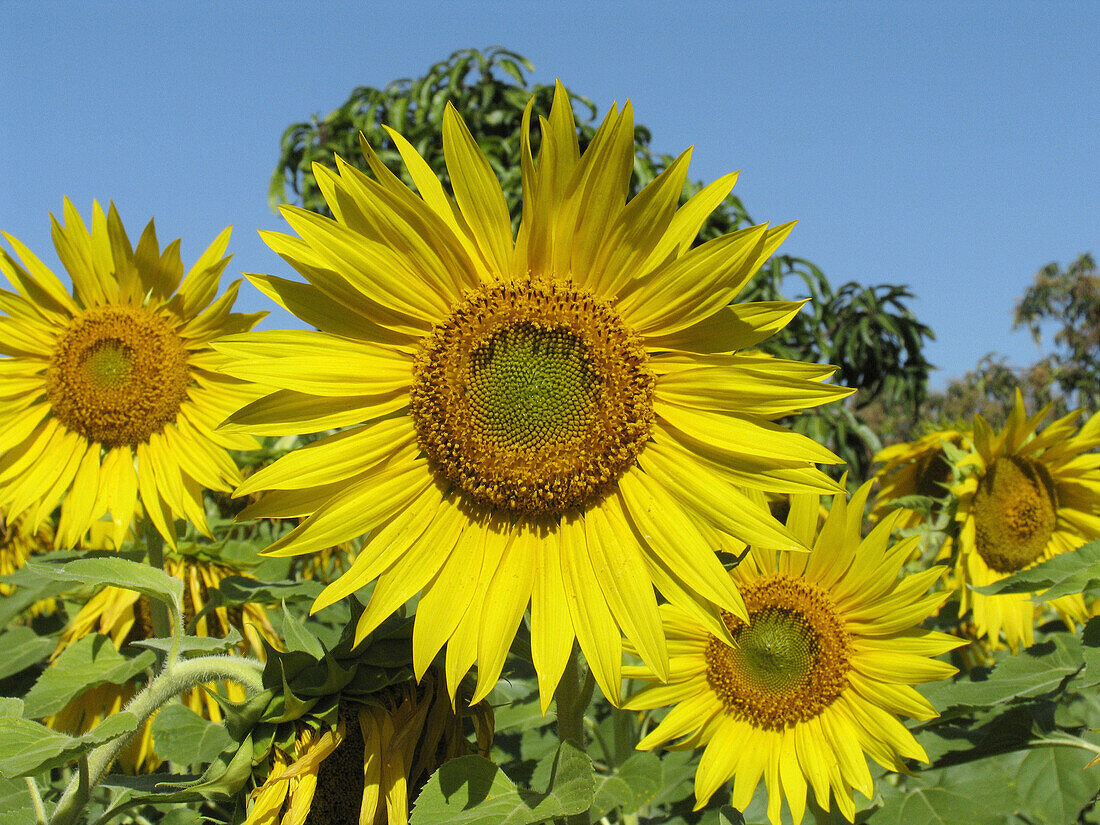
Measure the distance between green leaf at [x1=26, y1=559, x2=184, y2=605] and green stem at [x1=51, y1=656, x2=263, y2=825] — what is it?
0.14 meters

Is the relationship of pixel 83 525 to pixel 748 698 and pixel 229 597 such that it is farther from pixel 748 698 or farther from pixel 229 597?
pixel 748 698

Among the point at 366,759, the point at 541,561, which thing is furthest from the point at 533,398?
the point at 366,759

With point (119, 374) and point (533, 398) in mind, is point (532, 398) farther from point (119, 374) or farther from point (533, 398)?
point (119, 374)

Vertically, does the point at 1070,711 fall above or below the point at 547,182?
below

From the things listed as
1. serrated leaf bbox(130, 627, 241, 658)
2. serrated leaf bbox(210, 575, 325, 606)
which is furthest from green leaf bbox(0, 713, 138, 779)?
serrated leaf bbox(210, 575, 325, 606)

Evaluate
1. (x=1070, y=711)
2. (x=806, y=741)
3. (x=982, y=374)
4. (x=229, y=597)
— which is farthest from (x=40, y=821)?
(x=982, y=374)

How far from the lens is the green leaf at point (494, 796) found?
1227 millimetres

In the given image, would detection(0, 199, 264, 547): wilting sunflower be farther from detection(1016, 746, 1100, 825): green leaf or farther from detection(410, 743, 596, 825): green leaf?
detection(1016, 746, 1100, 825): green leaf

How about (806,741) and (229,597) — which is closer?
(806,741)

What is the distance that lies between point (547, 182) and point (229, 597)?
1.32 metres

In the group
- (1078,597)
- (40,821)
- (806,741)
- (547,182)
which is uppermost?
(547,182)

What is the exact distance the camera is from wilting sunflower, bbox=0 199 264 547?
244 cm

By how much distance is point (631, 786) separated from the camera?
1.60m

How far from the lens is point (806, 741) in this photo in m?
1.89
